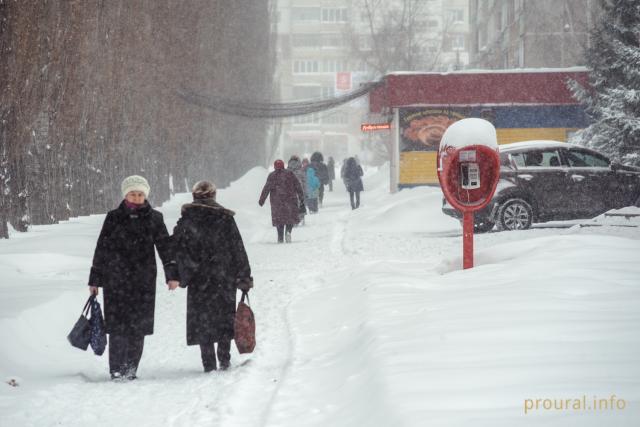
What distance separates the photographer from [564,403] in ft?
13.6

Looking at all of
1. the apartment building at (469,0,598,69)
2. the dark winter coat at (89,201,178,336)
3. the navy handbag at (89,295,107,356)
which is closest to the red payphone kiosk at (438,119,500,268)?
the dark winter coat at (89,201,178,336)

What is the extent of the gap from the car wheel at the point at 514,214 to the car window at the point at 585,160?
131 cm

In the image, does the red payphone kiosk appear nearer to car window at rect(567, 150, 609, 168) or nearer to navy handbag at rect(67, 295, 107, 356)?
navy handbag at rect(67, 295, 107, 356)

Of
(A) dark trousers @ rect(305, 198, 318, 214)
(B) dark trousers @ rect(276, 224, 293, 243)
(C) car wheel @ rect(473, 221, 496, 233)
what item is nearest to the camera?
(C) car wheel @ rect(473, 221, 496, 233)

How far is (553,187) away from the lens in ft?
54.9

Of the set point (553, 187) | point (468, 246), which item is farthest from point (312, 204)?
point (468, 246)

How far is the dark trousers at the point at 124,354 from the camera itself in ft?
22.2

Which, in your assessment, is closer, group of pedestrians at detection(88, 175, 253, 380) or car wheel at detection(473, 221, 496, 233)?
group of pedestrians at detection(88, 175, 253, 380)

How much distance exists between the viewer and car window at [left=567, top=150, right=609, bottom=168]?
1697cm

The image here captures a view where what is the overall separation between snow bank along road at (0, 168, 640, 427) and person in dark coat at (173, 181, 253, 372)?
12.3 inches

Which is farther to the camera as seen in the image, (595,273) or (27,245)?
(27,245)

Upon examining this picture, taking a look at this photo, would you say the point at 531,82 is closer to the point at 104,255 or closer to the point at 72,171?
the point at 72,171

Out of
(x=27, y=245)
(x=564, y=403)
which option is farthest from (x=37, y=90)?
(x=564, y=403)

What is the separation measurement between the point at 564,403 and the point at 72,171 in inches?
557
